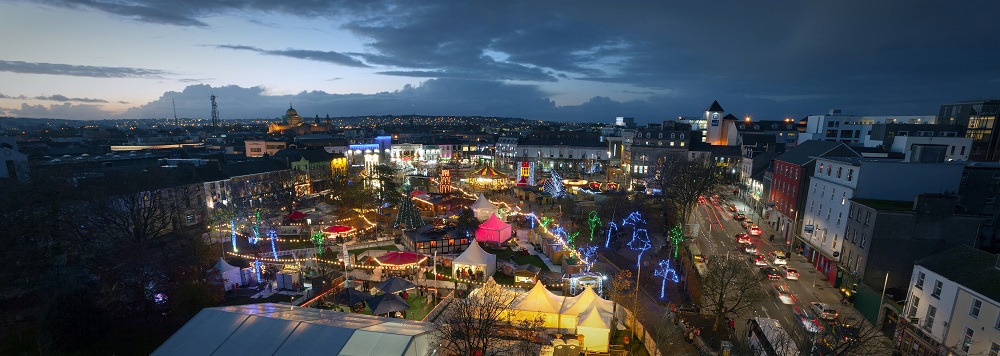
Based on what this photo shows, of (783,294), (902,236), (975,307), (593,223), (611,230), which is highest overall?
(902,236)

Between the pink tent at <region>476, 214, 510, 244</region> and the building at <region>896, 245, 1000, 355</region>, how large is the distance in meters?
22.8

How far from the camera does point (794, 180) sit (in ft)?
117

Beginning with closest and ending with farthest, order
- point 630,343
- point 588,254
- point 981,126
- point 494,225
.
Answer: point 630,343, point 588,254, point 494,225, point 981,126

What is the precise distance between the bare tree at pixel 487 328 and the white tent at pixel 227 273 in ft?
43.7

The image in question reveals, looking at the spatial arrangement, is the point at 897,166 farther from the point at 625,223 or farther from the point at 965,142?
the point at 965,142

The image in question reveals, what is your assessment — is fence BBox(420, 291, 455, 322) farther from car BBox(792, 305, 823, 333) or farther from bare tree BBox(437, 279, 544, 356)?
car BBox(792, 305, 823, 333)

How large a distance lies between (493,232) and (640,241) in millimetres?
12842

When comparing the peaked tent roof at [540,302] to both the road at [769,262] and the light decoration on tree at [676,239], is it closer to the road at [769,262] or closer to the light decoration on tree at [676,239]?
the road at [769,262]

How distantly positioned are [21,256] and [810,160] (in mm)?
52134

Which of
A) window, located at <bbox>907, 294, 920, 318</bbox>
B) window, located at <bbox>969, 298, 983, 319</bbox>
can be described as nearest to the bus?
window, located at <bbox>969, 298, 983, 319</bbox>

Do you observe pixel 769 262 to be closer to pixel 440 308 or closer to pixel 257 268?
pixel 440 308

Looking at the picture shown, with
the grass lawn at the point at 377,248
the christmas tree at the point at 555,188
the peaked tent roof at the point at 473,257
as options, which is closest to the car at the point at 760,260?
the peaked tent roof at the point at 473,257

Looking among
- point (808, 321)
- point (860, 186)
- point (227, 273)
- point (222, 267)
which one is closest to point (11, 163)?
point (222, 267)

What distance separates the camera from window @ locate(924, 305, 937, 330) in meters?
18.9
